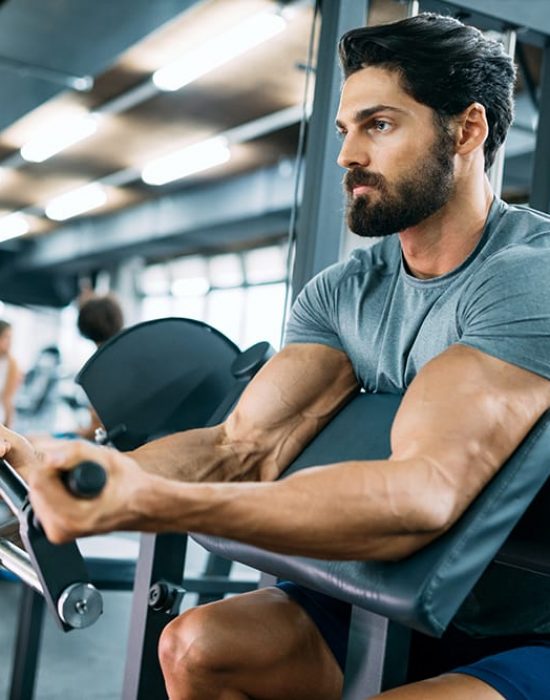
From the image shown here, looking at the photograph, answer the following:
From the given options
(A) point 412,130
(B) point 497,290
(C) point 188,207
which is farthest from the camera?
(C) point 188,207

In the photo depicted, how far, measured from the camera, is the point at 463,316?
3.96 ft

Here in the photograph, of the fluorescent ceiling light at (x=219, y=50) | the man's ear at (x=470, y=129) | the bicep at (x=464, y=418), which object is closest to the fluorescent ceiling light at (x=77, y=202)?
the fluorescent ceiling light at (x=219, y=50)

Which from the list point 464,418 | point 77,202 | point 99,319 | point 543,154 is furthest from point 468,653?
point 77,202

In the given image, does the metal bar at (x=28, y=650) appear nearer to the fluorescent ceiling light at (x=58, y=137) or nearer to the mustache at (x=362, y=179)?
the mustache at (x=362, y=179)

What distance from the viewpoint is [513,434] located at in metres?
1.04

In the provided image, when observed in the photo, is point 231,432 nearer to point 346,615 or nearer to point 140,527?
point 346,615

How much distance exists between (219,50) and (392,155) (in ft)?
14.2

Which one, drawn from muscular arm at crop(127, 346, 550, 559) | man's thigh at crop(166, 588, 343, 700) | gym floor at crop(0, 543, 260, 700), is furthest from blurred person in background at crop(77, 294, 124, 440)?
muscular arm at crop(127, 346, 550, 559)

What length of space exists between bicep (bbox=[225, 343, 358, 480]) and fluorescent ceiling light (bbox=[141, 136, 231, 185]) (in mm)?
6358

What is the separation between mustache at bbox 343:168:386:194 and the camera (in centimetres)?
131

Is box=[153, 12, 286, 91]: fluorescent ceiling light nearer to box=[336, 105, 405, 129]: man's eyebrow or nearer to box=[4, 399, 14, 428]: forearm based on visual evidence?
box=[4, 399, 14, 428]: forearm

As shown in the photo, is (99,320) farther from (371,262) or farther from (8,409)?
(371,262)

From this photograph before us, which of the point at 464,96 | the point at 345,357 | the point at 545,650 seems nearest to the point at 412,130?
the point at 464,96

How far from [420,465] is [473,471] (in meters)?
0.06
